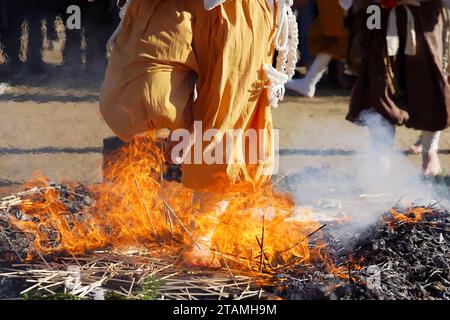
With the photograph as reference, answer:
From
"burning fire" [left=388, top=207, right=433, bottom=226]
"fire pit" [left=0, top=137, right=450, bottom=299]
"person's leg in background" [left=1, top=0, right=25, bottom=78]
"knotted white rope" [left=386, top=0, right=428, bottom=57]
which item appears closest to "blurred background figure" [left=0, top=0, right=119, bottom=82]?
"person's leg in background" [left=1, top=0, right=25, bottom=78]

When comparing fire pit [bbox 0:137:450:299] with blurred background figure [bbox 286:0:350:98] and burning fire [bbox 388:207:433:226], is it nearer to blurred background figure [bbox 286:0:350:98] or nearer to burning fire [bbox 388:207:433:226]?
burning fire [bbox 388:207:433:226]

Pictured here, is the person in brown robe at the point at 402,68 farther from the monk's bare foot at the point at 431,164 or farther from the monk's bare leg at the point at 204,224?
the monk's bare leg at the point at 204,224

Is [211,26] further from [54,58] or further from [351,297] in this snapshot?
[54,58]

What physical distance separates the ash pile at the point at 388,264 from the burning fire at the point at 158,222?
0.21m

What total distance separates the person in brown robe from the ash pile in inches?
58.8

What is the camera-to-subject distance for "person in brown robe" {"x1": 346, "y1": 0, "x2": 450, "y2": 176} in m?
6.01

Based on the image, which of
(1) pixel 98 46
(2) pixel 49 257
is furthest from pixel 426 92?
(1) pixel 98 46

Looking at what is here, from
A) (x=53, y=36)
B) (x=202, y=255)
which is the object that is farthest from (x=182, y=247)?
(x=53, y=36)

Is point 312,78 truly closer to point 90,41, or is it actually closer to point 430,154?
point 90,41

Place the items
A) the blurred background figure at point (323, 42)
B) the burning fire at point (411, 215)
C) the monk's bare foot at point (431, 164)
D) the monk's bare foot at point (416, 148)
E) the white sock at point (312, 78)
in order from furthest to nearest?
Answer: 1. the white sock at point (312, 78)
2. the blurred background figure at point (323, 42)
3. the monk's bare foot at point (416, 148)
4. the monk's bare foot at point (431, 164)
5. the burning fire at point (411, 215)

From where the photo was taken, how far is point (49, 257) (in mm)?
4457

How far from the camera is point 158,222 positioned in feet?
15.8

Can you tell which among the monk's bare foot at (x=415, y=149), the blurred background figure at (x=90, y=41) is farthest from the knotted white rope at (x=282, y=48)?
the blurred background figure at (x=90, y=41)

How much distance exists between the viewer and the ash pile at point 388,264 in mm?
4070
